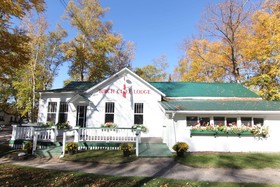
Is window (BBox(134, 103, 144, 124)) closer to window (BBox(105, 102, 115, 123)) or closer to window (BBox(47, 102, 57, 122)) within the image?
window (BBox(105, 102, 115, 123))

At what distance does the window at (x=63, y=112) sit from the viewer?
49.2 ft

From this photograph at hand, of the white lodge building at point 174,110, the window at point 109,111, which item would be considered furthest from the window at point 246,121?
the window at point 109,111

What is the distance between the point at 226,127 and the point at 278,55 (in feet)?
31.8

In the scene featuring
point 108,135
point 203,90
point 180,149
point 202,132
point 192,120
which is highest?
point 203,90

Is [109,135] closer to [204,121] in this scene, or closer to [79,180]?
[79,180]

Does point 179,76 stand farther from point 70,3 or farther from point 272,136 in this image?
point 272,136

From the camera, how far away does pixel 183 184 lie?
21.0ft

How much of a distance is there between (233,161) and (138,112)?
294 inches

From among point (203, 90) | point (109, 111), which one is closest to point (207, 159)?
point (203, 90)

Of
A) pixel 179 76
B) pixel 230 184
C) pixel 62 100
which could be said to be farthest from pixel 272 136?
pixel 179 76

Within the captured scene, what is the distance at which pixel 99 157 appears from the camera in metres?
10.0

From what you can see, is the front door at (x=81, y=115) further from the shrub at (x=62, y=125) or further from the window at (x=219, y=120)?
the window at (x=219, y=120)

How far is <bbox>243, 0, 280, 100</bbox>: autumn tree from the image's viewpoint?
54.9 feet

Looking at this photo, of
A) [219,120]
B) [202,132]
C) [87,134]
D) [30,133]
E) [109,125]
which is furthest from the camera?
[109,125]
